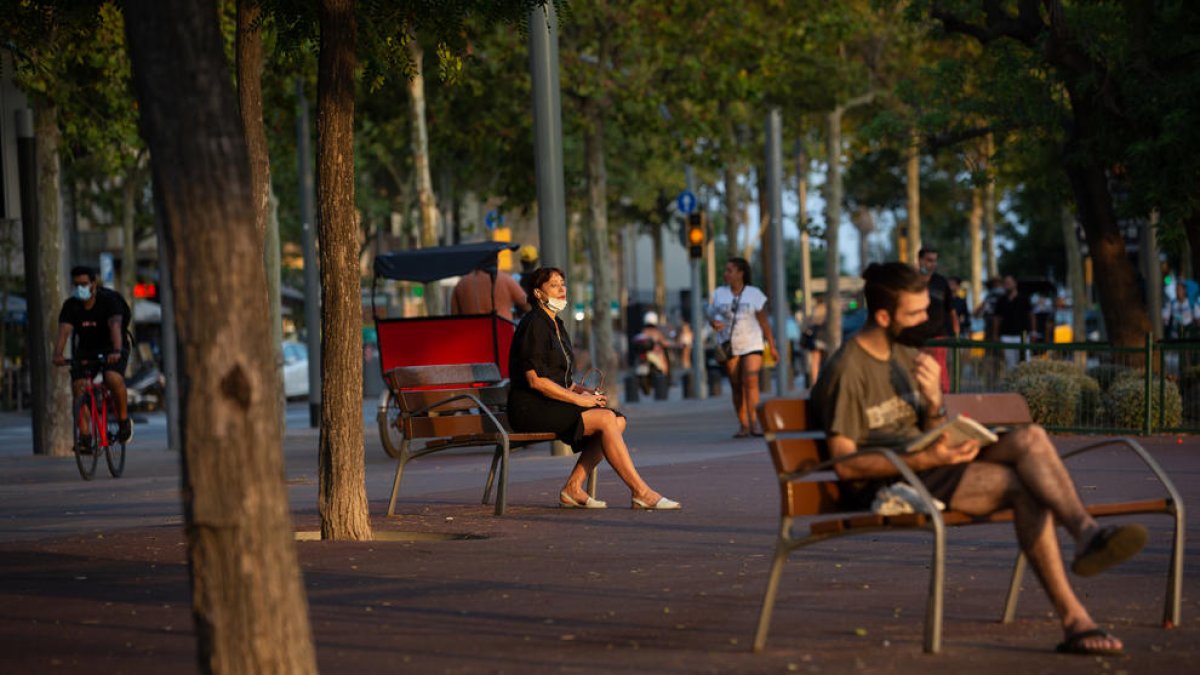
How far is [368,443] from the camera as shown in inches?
930

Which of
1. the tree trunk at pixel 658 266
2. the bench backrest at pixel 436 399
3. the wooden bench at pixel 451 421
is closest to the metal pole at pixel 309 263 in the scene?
the bench backrest at pixel 436 399

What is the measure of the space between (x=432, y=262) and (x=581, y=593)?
14366 millimetres

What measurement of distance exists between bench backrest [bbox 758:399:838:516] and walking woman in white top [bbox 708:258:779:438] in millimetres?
13080

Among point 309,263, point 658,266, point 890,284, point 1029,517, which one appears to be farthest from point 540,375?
point 658,266

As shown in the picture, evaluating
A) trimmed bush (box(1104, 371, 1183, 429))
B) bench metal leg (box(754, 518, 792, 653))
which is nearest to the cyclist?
trimmed bush (box(1104, 371, 1183, 429))

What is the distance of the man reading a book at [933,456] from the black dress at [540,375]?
5.38m

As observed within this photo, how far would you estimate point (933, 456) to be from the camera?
24.3 feet

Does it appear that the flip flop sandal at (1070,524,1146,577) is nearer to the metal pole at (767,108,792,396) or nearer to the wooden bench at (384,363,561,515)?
the wooden bench at (384,363,561,515)

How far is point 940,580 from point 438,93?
32271mm

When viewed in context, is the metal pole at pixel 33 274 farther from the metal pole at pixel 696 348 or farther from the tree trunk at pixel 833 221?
the tree trunk at pixel 833 221

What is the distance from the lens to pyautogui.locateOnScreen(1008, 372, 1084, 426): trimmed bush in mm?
20438

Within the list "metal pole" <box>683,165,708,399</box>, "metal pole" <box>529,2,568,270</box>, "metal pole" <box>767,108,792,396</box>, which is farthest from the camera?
"metal pole" <box>767,108,792,396</box>

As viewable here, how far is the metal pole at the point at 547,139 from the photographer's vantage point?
762 inches

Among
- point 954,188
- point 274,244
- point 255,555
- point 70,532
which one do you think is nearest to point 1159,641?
point 255,555
